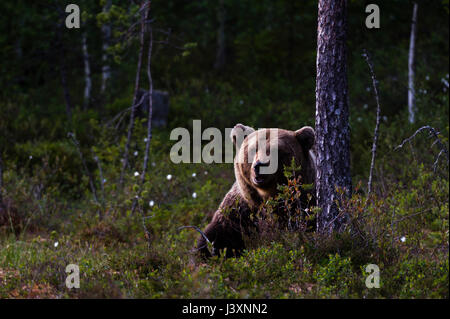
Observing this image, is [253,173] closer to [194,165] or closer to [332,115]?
[332,115]

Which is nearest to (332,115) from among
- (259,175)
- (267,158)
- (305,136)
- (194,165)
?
(305,136)

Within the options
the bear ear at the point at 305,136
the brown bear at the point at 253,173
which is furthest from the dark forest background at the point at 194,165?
the bear ear at the point at 305,136

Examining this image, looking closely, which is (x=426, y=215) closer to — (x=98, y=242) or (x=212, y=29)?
(x=98, y=242)

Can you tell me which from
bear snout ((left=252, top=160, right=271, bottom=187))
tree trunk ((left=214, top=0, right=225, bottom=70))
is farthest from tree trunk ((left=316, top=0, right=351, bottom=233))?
tree trunk ((left=214, top=0, right=225, bottom=70))

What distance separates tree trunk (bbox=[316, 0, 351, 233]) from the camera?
451 cm

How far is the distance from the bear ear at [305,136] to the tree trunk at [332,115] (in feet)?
1.19

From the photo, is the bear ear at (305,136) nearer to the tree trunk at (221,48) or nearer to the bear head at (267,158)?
the bear head at (267,158)

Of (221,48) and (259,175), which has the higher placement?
(221,48)

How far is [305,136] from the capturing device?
4965mm

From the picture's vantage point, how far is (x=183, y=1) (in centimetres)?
2009

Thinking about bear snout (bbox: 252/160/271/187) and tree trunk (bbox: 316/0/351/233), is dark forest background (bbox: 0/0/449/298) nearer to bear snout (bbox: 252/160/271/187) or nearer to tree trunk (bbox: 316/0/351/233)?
tree trunk (bbox: 316/0/351/233)

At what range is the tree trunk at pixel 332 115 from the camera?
14.8 ft

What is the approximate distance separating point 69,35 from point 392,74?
8753 mm

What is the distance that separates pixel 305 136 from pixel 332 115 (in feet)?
1.67
